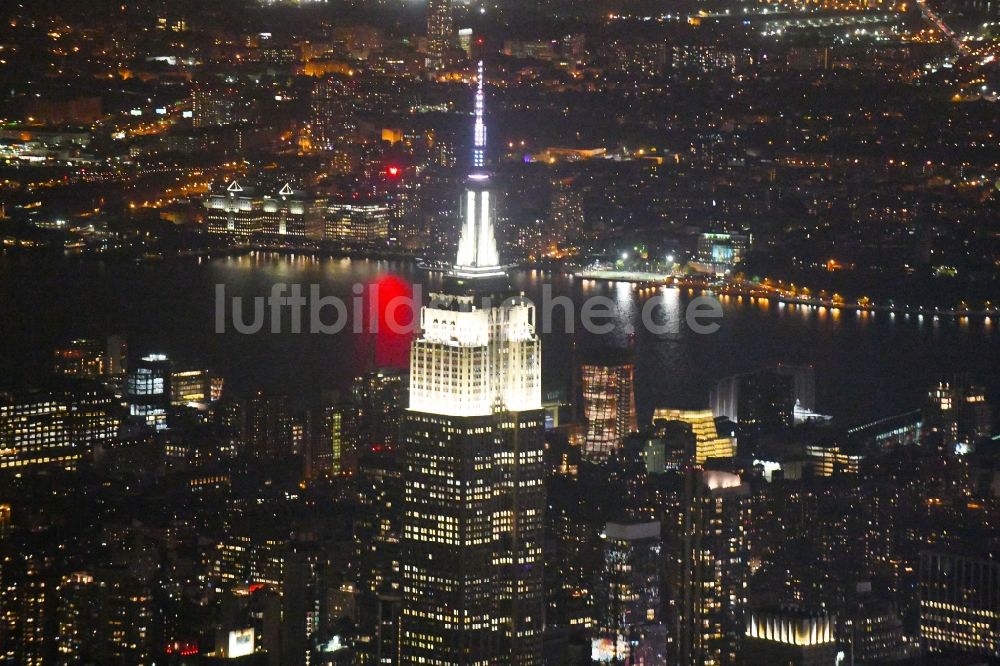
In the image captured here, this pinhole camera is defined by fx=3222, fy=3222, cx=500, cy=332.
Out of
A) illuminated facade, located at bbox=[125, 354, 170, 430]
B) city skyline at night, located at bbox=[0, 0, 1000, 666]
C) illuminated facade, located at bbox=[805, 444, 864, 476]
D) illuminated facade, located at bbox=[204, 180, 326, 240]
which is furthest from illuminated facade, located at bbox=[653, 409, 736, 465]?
illuminated facade, located at bbox=[204, 180, 326, 240]

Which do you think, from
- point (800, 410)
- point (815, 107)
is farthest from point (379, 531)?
point (815, 107)

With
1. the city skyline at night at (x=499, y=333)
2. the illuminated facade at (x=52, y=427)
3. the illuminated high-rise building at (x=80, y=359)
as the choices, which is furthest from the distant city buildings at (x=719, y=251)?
the illuminated facade at (x=52, y=427)

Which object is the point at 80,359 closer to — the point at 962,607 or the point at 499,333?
the point at 962,607

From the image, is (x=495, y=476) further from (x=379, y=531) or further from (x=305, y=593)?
(x=305, y=593)

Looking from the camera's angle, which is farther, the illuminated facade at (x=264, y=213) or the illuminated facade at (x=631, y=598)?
the illuminated facade at (x=264, y=213)

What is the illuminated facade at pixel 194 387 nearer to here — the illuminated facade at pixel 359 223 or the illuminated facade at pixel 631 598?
the illuminated facade at pixel 359 223

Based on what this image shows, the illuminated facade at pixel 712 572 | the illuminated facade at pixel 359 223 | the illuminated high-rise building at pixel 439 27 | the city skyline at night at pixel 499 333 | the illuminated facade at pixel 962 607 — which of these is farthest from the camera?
the illuminated facade at pixel 359 223
